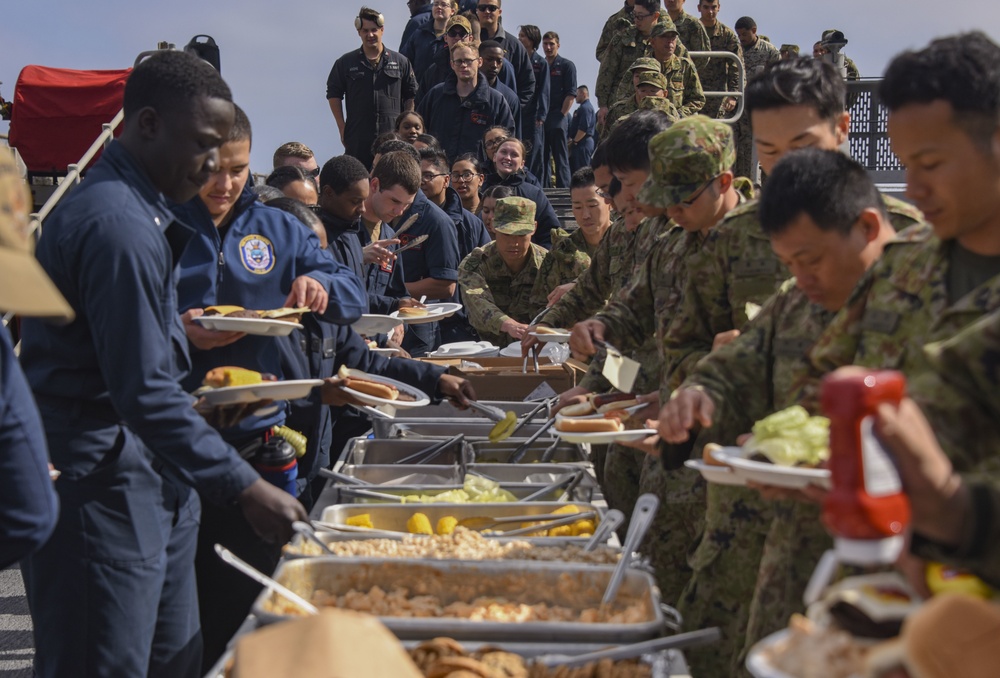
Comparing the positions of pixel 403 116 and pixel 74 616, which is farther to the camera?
pixel 403 116

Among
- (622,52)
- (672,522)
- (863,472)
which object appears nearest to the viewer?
(863,472)

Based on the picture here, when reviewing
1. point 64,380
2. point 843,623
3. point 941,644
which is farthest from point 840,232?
point 64,380

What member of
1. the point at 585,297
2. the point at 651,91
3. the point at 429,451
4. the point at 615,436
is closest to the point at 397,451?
the point at 429,451

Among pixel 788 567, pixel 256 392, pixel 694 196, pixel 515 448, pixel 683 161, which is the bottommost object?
pixel 515 448

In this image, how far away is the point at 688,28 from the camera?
9.95 metres

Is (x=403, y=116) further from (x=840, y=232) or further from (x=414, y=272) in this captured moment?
(x=840, y=232)

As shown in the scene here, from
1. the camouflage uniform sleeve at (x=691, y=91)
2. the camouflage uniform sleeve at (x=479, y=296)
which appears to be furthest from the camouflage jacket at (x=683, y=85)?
the camouflage uniform sleeve at (x=479, y=296)

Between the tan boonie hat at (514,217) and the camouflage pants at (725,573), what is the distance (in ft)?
11.3

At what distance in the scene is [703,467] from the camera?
1.88m

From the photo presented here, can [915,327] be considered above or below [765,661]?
above

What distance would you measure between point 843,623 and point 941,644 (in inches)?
7.3

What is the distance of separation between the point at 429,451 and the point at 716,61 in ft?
27.0

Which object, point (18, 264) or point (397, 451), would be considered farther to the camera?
point (397, 451)

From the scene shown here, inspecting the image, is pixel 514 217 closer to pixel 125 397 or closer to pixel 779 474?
pixel 125 397
